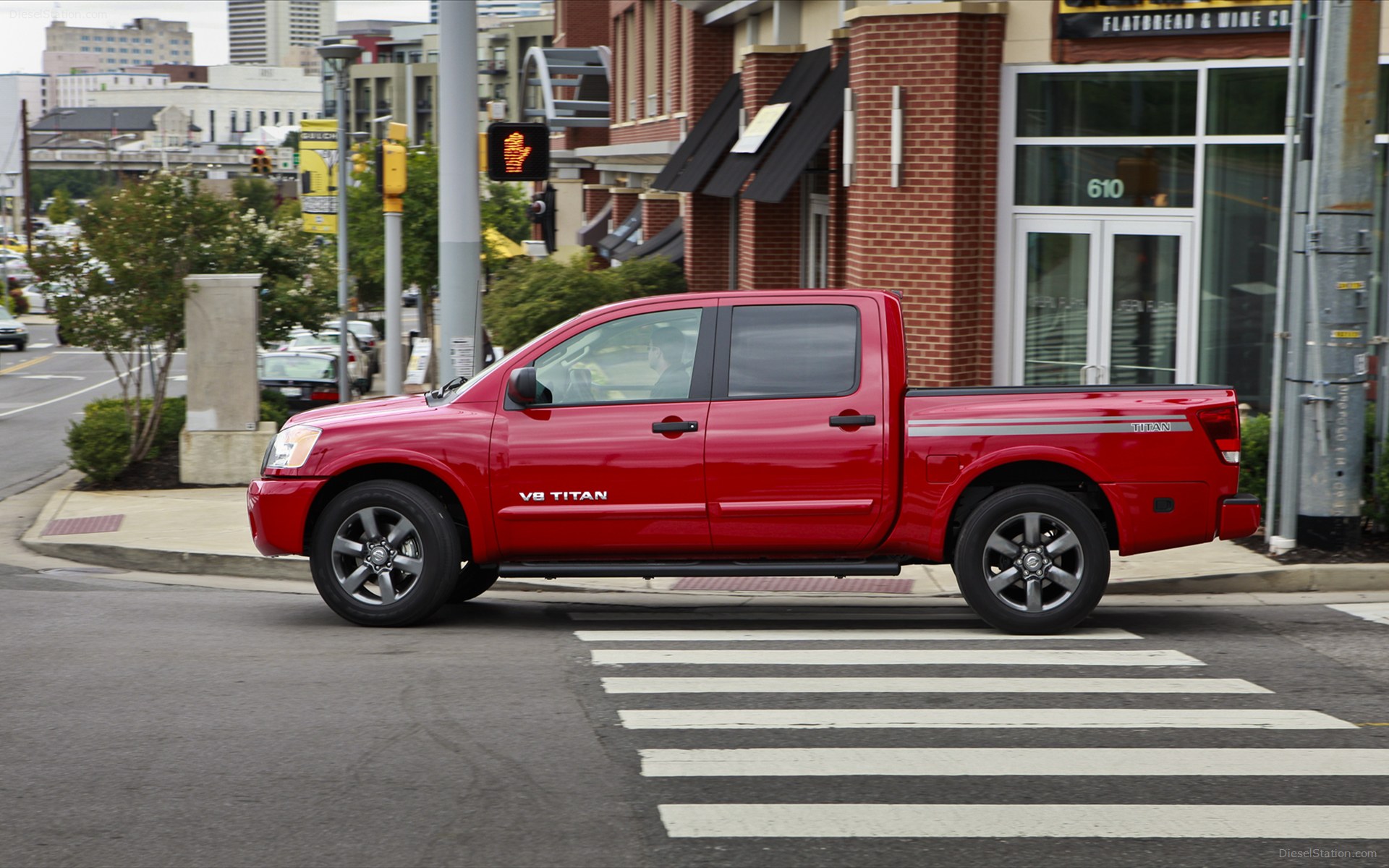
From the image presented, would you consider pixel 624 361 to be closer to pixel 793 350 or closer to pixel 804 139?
pixel 793 350

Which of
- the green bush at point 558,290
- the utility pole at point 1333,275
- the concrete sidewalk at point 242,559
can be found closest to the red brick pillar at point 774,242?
the green bush at point 558,290

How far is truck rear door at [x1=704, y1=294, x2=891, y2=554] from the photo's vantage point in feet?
26.3

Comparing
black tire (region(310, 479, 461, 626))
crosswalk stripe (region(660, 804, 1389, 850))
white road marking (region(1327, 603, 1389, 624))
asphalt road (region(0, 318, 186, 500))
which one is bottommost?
asphalt road (region(0, 318, 186, 500))

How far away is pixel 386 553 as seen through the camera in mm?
8312

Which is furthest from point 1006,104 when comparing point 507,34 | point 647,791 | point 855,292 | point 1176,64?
point 507,34

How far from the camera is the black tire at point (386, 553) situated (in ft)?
26.9

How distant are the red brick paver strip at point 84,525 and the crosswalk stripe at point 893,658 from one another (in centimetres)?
670

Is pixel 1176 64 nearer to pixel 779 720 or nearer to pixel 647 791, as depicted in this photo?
pixel 779 720

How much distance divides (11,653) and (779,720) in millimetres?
4140

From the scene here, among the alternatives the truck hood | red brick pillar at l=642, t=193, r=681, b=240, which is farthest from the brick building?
red brick pillar at l=642, t=193, r=681, b=240

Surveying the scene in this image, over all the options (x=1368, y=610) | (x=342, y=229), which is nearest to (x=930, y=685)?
(x=1368, y=610)

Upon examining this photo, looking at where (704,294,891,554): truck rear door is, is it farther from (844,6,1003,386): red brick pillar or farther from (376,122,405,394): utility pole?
(376,122,405,394): utility pole

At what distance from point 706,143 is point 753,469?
16212 millimetres

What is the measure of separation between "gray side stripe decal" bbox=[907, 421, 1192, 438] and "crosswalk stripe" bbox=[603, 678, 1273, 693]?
1444mm
